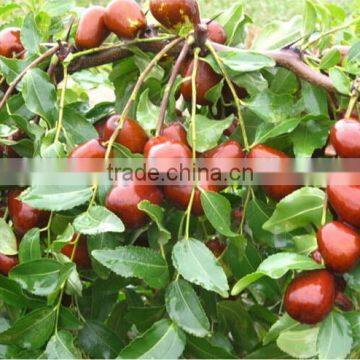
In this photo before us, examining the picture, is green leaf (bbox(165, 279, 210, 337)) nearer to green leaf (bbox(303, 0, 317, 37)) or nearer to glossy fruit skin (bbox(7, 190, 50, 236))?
glossy fruit skin (bbox(7, 190, 50, 236))

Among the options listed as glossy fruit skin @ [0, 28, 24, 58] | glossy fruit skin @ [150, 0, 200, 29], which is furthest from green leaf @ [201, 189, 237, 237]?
glossy fruit skin @ [0, 28, 24, 58]

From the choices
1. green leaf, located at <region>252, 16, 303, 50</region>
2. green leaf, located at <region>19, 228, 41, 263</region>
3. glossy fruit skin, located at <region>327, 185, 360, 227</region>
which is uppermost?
green leaf, located at <region>252, 16, 303, 50</region>

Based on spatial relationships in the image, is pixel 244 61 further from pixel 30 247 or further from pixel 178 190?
pixel 30 247

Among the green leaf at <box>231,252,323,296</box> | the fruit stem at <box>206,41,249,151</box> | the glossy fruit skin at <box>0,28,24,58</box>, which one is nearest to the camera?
the green leaf at <box>231,252,323,296</box>

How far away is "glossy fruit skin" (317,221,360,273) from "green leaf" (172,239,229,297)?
0.10m

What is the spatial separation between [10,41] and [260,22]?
4.05m

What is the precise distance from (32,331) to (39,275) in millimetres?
70

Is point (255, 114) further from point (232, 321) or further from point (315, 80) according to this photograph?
point (232, 321)

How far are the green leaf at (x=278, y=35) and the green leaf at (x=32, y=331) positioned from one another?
40cm

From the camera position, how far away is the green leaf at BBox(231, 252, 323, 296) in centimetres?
60

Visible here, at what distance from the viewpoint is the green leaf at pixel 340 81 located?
2.23 feet

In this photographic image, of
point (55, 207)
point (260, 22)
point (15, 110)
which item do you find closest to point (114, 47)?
point (15, 110)

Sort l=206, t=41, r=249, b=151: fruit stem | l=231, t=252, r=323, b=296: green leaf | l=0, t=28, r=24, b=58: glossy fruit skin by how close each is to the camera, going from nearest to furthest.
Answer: l=231, t=252, r=323, b=296: green leaf → l=206, t=41, r=249, b=151: fruit stem → l=0, t=28, r=24, b=58: glossy fruit skin

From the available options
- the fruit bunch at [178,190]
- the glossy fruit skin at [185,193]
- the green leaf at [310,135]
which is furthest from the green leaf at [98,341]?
the green leaf at [310,135]
